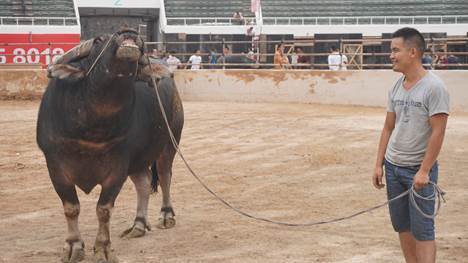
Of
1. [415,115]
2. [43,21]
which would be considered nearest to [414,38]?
[415,115]

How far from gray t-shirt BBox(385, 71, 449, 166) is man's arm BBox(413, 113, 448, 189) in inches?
1.7

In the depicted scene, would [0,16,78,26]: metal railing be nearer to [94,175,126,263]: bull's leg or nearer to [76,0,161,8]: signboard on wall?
[76,0,161,8]: signboard on wall

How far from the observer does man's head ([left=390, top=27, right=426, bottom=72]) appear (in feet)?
15.4

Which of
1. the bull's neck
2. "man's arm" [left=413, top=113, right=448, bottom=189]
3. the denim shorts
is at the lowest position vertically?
the denim shorts

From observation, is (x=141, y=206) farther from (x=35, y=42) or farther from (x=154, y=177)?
(x=35, y=42)

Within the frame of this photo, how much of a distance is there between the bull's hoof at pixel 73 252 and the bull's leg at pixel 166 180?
1294 millimetres

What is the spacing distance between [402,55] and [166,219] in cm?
322

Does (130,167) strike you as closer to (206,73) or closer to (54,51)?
(206,73)

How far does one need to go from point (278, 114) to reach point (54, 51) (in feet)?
49.5

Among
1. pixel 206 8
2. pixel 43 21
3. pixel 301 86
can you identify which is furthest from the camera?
pixel 206 8

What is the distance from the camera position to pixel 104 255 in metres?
5.86

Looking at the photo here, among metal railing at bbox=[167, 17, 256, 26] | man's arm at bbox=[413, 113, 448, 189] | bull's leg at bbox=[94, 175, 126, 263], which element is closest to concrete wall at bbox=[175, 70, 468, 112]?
metal railing at bbox=[167, 17, 256, 26]

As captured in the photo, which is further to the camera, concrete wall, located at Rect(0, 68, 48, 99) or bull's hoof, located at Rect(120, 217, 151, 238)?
concrete wall, located at Rect(0, 68, 48, 99)

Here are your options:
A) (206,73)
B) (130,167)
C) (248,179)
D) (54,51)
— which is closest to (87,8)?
(54,51)
